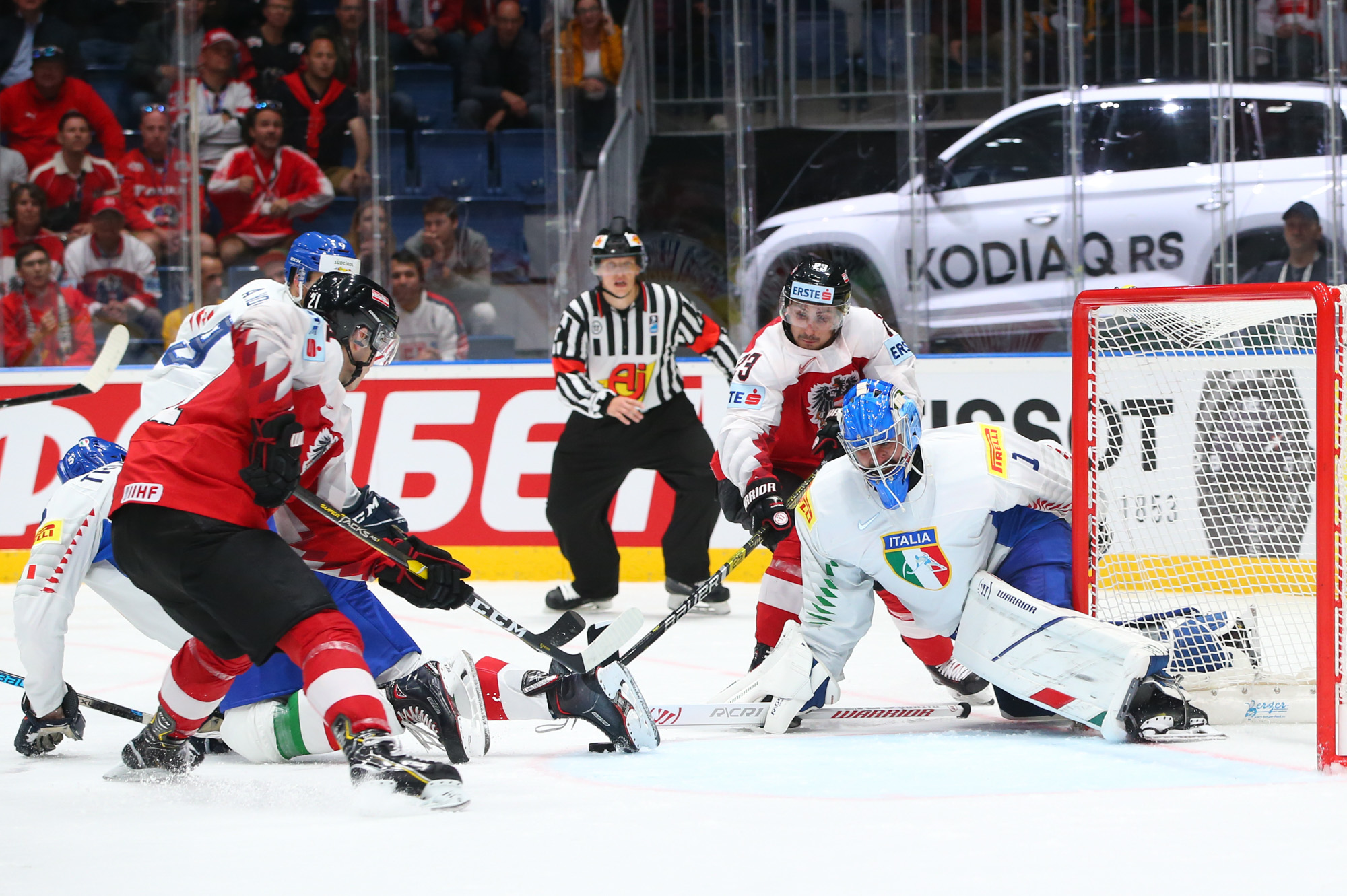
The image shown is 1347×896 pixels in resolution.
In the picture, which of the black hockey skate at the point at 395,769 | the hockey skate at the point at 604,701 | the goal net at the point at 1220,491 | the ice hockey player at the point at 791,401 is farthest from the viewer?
the ice hockey player at the point at 791,401

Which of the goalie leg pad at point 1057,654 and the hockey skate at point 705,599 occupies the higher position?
the goalie leg pad at point 1057,654

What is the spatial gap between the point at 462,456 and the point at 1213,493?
117 inches

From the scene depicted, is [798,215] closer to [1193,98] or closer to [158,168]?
[1193,98]

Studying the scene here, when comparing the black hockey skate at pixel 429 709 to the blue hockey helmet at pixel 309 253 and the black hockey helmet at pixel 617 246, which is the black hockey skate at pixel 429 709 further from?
the black hockey helmet at pixel 617 246

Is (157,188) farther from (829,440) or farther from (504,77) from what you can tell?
(829,440)

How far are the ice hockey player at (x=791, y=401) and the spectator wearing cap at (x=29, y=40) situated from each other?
4.64m

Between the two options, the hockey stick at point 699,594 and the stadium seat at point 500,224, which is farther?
the stadium seat at point 500,224

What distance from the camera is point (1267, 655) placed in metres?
3.14

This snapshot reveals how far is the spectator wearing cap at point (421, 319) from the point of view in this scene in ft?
20.4

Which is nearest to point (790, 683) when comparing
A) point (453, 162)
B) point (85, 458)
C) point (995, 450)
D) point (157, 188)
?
point (995, 450)

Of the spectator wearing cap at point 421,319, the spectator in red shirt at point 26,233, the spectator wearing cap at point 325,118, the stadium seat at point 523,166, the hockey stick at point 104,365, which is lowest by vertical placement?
the hockey stick at point 104,365

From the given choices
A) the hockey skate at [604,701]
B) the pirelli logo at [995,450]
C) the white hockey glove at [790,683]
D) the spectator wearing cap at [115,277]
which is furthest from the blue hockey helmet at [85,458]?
the spectator wearing cap at [115,277]

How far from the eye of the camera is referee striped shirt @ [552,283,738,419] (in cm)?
518

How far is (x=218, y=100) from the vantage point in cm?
682
